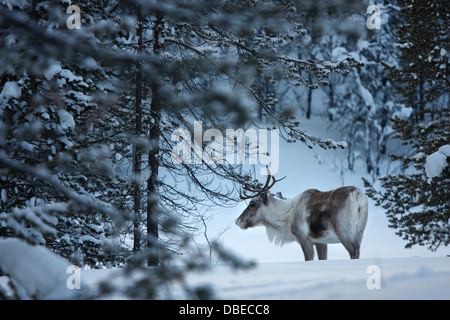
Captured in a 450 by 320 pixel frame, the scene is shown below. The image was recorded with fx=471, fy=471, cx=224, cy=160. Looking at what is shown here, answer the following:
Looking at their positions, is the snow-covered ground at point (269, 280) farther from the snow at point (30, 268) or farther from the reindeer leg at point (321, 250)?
the reindeer leg at point (321, 250)

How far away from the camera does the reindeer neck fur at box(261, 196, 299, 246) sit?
945 centimetres

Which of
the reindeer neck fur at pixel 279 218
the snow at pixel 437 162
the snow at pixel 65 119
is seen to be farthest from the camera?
the reindeer neck fur at pixel 279 218

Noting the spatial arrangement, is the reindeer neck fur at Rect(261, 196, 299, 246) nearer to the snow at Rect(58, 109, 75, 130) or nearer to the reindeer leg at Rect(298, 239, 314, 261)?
the reindeer leg at Rect(298, 239, 314, 261)

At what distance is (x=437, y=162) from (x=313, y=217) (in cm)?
276

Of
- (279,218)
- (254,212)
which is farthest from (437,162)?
(254,212)

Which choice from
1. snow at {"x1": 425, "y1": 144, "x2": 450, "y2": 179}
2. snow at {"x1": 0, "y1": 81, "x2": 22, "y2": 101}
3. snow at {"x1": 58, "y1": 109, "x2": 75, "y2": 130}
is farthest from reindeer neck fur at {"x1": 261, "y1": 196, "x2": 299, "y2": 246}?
snow at {"x1": 0, "y1": 81, "x2": 22, "y2": 101}

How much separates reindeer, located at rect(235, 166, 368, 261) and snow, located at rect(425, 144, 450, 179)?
182 cm

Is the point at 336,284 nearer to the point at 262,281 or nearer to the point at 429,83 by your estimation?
the point at 262,281

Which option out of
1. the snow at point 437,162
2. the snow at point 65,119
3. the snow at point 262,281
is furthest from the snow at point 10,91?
the snow at point 437,162

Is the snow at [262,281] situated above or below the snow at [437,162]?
below

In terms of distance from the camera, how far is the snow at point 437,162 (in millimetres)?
9195

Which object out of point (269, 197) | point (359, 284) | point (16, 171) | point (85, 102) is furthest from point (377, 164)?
point (16, 171)
